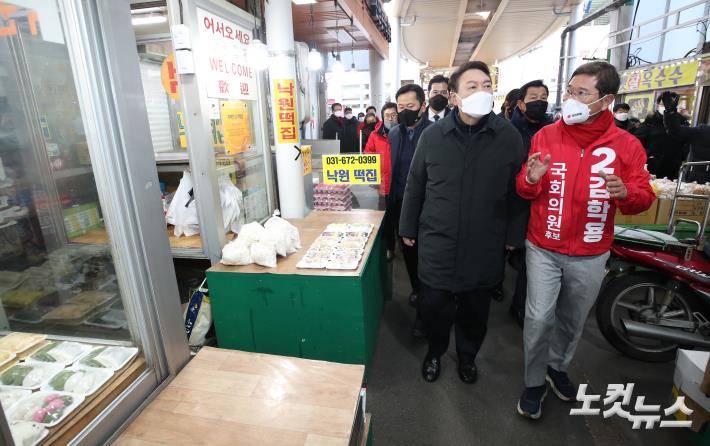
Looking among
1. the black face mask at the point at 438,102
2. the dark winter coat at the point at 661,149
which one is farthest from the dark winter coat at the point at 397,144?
the dark winter coat at the point at 661,149

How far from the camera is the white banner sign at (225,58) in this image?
2250mm

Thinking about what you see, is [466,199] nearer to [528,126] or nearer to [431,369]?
[431,369]

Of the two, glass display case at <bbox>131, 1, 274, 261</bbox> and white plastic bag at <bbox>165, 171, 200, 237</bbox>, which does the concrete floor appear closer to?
glass display case at <bbox>131, 1, 274, 261</bbox>

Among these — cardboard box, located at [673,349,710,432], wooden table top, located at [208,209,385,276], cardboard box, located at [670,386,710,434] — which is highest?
wooden table top, located at [208,209,385,276]

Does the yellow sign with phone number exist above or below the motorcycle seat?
above

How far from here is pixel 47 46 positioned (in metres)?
1.35

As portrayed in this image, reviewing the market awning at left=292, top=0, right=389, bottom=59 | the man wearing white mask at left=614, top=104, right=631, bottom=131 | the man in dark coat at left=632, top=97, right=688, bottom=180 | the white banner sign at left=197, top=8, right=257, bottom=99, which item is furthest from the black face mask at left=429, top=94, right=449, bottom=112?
the market awning at left=292, top=0, right=389, bottom=59

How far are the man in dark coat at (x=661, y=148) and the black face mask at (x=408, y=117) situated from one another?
3480 mm

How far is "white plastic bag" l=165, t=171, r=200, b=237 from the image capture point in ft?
8.59

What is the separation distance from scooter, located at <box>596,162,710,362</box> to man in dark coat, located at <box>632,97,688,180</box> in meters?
2.40

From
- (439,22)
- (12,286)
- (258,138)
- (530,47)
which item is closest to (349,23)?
(258,138)

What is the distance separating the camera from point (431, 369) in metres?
2.50

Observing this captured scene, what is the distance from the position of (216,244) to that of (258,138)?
1034 mm

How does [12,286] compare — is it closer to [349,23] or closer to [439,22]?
[349,23]
